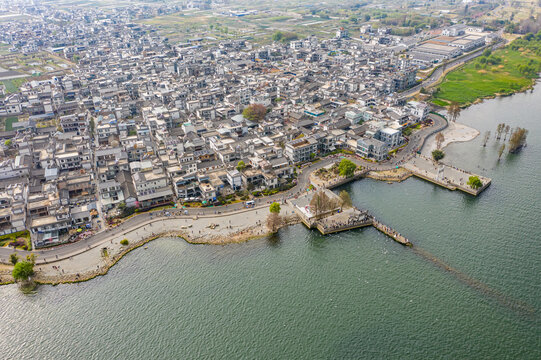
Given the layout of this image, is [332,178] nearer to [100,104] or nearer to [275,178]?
[275,178]

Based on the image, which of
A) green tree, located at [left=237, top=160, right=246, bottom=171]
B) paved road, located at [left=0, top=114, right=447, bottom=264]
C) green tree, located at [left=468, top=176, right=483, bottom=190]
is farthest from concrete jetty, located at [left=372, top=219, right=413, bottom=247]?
green tree, located at [left=237, top=160, right=246, bottom=171]

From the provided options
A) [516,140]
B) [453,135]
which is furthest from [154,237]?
[516,140]

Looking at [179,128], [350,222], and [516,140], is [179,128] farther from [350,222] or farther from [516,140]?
[516,140]

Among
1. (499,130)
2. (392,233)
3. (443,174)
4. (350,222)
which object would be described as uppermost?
(499,130)

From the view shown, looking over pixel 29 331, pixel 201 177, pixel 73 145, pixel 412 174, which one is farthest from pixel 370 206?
pixel 73 145

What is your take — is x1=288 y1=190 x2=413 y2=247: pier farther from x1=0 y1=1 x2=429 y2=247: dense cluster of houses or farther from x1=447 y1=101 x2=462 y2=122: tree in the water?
x1=447 y1=101 x2=462 y2=122: tree in the water

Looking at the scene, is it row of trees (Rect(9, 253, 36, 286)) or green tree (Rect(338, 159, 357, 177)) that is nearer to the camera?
row of trees (Rect(9, 253, 36, 286))
